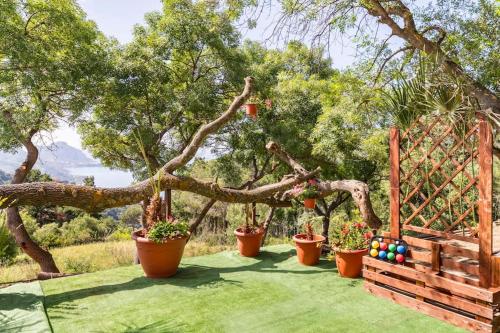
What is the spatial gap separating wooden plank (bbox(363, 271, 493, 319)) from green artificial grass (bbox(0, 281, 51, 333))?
3.15 metres

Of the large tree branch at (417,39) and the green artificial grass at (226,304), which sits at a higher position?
the large tree branch at (417,39)

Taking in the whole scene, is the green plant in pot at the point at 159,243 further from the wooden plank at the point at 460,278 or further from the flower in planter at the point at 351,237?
the wooden plank at the point at 460,278

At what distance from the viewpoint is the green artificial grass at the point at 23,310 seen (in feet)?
9.29

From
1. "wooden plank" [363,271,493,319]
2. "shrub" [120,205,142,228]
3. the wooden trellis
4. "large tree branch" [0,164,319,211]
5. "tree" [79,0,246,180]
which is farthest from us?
"shrub" [120,205,142,228]

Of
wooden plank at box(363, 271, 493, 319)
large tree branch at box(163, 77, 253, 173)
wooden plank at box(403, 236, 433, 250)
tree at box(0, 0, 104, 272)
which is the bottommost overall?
wooden plank at box(363, 271, 493, 319)

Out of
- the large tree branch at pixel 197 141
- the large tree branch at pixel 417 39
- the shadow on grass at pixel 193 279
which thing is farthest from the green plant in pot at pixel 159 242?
the large tree branch at pixel 417 39

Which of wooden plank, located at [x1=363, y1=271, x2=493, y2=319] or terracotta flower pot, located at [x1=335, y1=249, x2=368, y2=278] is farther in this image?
terracotta flower pot, located at [x1=335, y1=249, x2=368, y2=278]

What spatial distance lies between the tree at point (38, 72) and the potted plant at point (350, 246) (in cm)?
511

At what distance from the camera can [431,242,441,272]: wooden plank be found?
335cm

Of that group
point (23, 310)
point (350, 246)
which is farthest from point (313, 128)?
point (23, 310)

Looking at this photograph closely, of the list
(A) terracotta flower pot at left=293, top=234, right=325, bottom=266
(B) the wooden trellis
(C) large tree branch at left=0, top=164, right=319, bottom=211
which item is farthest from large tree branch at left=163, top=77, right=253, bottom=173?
(B) the wooden trellis

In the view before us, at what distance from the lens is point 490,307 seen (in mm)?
2787

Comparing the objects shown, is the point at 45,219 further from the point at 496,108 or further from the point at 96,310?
the point at 496,108

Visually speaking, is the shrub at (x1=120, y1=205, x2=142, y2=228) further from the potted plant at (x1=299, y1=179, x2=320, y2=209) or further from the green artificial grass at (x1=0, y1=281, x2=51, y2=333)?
the green artificial grass at (x1=0, y1=281, x2=51, y2=333)
